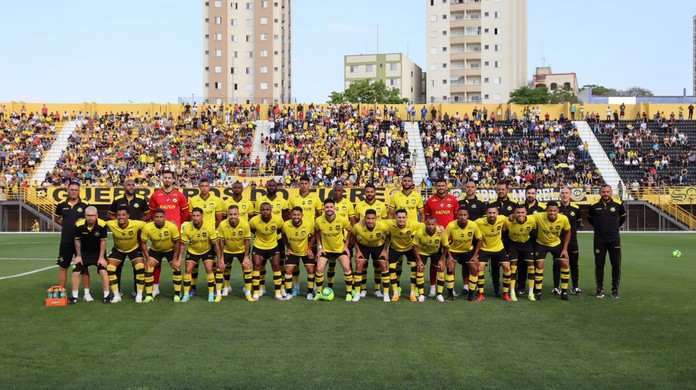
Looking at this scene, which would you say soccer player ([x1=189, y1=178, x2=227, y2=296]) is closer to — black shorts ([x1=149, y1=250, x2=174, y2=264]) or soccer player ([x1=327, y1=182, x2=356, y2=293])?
black shorts ([x1=149, y1=250, x2=174, y2=264])

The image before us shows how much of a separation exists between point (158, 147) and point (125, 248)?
36.4 meters

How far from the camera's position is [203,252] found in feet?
43.2

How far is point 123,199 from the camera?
1409 cm

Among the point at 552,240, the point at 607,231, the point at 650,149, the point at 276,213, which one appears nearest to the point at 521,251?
the point at 552,240

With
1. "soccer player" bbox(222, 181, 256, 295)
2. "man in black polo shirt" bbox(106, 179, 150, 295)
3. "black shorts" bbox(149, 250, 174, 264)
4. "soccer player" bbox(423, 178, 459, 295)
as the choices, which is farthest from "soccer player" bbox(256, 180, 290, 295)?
"soccer player" bbox(423, 178, 459, 295)

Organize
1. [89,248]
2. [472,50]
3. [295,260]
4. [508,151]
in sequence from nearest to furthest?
1. [89,248]
2. [295,260]
3. [508,151]
4. [472,50]

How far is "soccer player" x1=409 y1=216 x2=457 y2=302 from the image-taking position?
1290cm

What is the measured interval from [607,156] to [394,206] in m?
36.9

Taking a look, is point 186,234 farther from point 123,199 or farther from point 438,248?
point 438,248

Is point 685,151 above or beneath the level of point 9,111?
beneath

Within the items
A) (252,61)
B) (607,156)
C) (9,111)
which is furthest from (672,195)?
(252,61)

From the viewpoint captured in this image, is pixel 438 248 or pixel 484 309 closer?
pixel 484 309

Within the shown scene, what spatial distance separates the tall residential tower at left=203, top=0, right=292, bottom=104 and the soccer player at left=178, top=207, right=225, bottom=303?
293 ft

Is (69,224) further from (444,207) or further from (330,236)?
(444,207)
